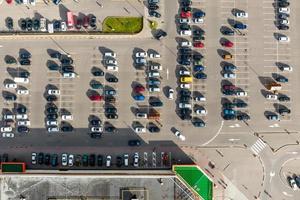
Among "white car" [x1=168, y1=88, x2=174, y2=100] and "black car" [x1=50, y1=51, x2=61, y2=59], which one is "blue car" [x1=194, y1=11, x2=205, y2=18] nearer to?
"white car" [x1=168, y1=88, x2=174, y2=100]

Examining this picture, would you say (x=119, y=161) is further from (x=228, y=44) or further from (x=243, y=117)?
(x=228, y=44)

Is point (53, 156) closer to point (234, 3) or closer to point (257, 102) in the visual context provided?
point (257, 102)

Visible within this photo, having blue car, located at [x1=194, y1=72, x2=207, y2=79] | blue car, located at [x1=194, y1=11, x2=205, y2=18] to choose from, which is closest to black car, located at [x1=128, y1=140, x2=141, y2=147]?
blue car, located at [x1=194, y1=72, x2=207, y2=79]

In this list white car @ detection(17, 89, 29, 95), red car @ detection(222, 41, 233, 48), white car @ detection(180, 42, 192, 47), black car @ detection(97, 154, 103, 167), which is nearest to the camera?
black car @ detection(97, 154, 103, 167)

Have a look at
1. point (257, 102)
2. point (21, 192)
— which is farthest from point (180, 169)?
point (21, 192)

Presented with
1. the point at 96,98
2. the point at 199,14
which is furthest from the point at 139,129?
the point at 199,14

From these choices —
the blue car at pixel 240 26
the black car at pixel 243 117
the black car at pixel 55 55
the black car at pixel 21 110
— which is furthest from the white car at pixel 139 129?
the blue car at pixel 240 26

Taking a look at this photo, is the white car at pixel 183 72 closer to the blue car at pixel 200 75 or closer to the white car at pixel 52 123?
the blue car at pixel 200 75
